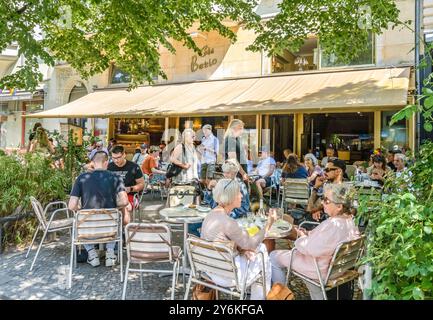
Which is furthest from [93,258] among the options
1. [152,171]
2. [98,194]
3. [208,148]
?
[152,171]

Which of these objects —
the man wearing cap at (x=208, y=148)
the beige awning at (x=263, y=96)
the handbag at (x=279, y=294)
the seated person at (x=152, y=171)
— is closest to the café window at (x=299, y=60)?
the beige awning at (x=263, y=96)

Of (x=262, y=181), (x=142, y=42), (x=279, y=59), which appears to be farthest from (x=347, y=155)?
(x=142, y=42)

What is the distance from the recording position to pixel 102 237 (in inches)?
180

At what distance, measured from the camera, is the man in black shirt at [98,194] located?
4824mm

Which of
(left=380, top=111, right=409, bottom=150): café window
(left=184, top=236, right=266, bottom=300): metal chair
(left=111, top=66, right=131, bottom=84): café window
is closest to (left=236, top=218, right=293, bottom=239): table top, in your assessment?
(left=184, top=236, right=266, bottom=300): metal chair

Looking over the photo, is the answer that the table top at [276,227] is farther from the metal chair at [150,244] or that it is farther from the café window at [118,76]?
the café window at [118,76]

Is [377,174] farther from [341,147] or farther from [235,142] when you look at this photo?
[341,147]

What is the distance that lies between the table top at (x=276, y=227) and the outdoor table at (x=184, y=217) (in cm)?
59

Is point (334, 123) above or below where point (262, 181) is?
above

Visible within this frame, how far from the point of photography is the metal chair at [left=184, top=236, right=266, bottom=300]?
297cm

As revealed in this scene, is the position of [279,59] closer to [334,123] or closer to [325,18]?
[334,123]

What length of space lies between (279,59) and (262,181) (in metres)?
6.19

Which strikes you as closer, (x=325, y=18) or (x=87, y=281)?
(x=87, y=281)
